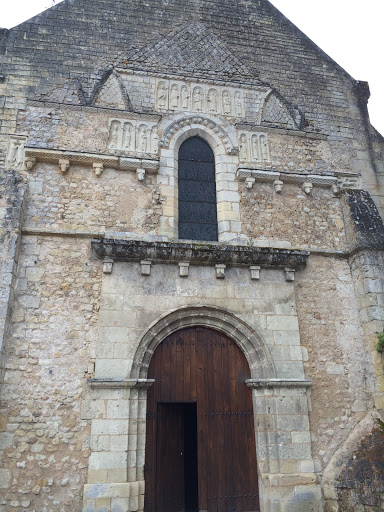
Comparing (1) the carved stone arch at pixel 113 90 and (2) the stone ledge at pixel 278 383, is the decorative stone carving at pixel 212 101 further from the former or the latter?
(2) the stone ledge at pixel 278 383

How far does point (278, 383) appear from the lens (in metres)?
6.16

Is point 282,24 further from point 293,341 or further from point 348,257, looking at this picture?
point 293,341

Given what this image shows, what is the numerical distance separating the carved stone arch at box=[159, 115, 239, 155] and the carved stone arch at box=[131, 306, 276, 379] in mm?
2886

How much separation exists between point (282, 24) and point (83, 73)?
4332mm

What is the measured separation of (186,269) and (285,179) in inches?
98.7

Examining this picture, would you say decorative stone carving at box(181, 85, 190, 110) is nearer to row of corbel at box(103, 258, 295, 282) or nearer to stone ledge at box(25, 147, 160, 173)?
stone ledge at box(25, 147, 160, 173)

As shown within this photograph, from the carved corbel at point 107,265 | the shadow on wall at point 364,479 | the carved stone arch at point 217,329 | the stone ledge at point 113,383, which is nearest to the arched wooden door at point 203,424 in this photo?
the carved stone arch at point 217,329

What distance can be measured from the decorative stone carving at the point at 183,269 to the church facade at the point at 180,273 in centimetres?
5

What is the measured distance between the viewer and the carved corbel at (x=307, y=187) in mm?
7582

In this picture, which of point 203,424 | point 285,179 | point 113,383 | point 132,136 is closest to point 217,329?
point 203,424

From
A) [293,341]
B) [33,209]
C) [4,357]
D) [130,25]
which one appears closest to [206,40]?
[130,25]

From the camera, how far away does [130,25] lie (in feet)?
26.9

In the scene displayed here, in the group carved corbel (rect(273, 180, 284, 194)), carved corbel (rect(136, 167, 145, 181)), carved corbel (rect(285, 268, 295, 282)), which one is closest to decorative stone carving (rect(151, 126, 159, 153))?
carved corbel (rect(136, 167, 145, 181))

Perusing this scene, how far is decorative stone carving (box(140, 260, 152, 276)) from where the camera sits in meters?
6.41
